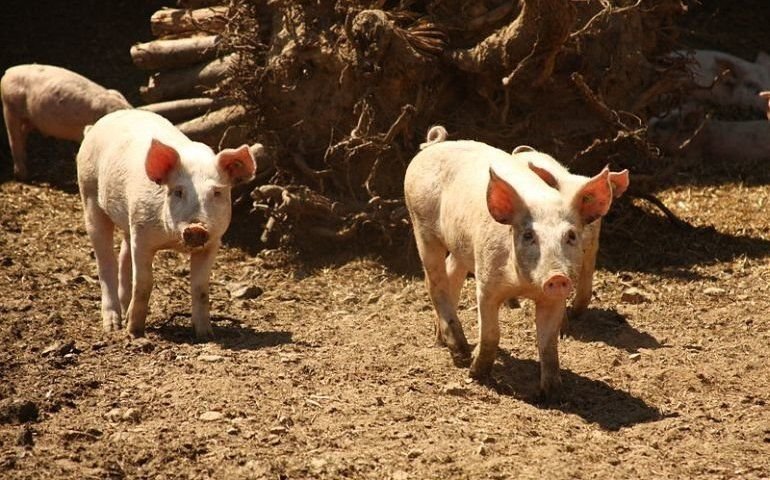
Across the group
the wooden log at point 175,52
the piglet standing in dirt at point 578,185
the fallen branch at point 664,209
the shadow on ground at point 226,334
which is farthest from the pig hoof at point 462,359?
the wooden log at point 175,52

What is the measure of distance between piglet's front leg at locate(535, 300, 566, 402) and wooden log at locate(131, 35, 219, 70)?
Answer: 210 inches

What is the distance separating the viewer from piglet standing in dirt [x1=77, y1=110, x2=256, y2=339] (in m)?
7.08

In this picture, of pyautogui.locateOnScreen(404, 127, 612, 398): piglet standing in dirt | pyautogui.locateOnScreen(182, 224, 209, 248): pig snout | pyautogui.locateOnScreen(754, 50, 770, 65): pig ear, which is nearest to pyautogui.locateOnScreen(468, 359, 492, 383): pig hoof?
pyautogui.locateOnScreen(404, 127, 612, 398): piglet standing in dirt

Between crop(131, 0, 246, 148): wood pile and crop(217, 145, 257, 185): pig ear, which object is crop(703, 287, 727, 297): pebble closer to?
crop(217, 145, 257, 185): pig ear

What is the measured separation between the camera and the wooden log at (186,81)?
10.6m

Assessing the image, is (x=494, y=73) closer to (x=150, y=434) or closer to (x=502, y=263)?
(x=502, y=263)

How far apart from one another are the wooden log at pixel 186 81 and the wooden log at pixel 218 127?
0.28 meters

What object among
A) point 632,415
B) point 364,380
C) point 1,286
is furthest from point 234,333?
point 632,415

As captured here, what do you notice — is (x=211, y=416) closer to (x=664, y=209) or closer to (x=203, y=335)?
(x=203, y=335)

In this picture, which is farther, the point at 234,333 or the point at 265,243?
the point at 265,243

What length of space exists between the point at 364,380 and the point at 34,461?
1834mm

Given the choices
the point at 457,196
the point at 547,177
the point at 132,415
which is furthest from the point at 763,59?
the point at 132,415

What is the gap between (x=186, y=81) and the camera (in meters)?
10.9

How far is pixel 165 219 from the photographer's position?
7.14 meters
